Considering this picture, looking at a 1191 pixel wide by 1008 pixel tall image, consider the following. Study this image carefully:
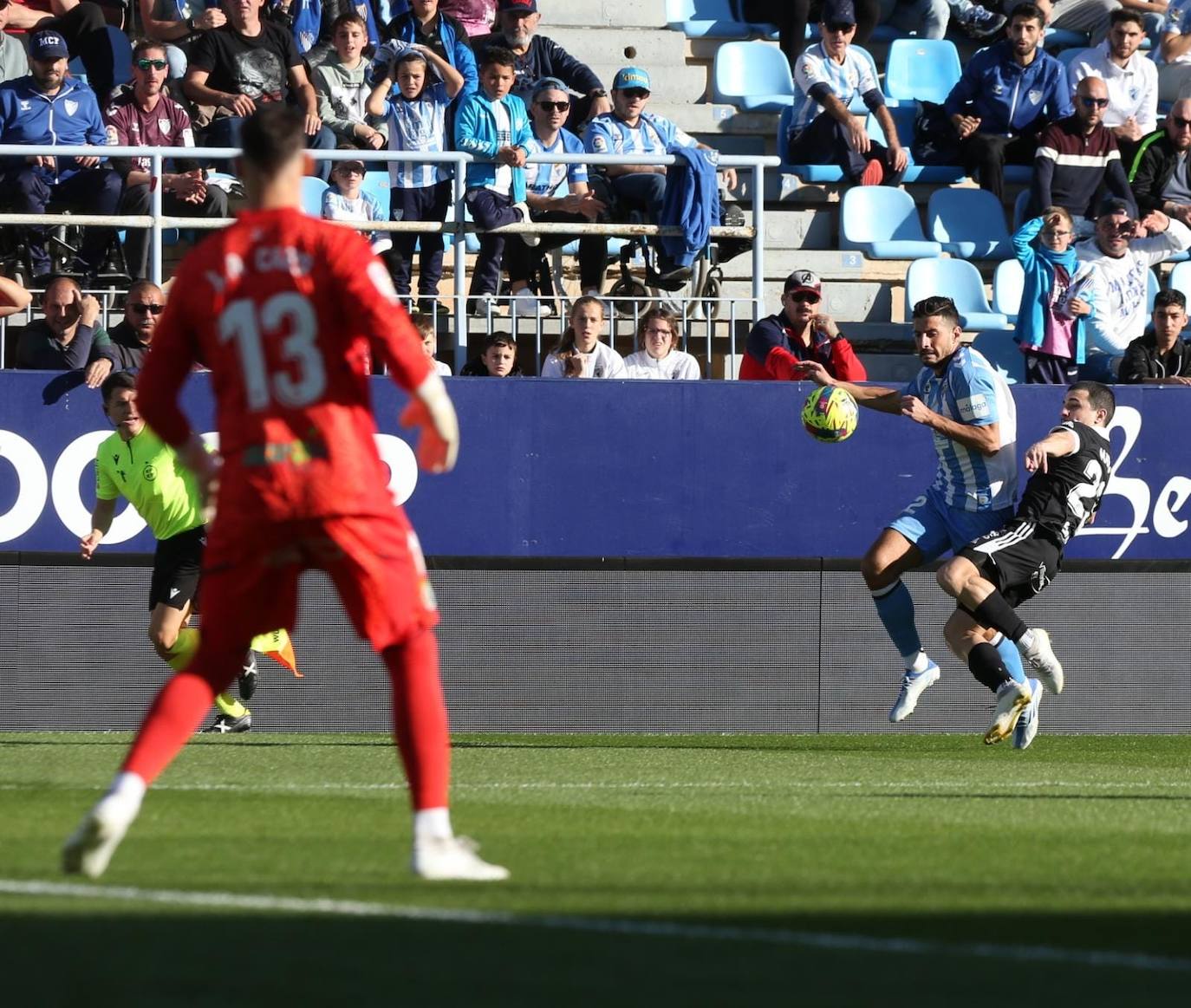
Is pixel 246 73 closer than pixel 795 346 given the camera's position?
No

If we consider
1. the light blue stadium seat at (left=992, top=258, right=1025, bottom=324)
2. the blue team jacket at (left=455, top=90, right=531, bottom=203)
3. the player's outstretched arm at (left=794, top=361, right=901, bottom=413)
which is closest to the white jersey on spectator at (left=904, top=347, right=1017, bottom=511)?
the player's outstretched arm at (left=794, top=361, right=901, bottom=413)

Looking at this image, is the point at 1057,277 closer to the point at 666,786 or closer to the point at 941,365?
the point at 941,365

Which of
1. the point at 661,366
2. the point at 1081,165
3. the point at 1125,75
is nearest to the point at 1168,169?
the point at 1081,165

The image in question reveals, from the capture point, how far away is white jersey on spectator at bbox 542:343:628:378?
573 inches

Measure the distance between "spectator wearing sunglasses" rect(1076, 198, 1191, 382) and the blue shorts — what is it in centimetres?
440

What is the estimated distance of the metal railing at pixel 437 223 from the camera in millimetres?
13922

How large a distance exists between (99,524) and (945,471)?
5102 millimetres

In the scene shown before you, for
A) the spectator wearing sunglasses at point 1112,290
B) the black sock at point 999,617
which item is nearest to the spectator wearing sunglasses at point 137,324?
the black sock at point 999,617

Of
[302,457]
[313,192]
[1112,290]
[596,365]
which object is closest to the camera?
[302,457]

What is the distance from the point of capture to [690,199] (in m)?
14.9

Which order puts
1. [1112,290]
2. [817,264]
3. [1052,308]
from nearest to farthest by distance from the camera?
[1052,308], [1112,290], [817,264]

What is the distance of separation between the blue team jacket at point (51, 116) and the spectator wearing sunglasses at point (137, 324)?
157 centimetres

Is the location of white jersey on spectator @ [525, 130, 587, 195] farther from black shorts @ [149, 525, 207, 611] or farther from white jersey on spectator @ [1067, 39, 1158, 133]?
white jersey on spectator @ [1067, 39, 1158, 133]

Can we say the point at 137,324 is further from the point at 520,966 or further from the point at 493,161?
the point at 520,966
